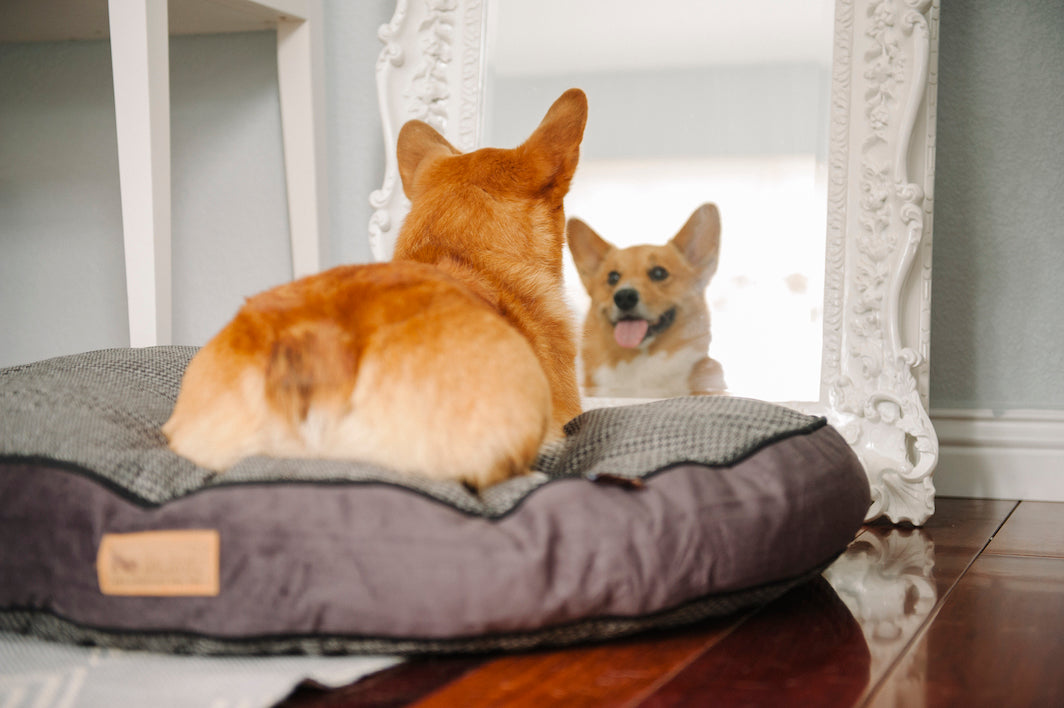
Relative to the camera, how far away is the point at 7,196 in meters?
2.02

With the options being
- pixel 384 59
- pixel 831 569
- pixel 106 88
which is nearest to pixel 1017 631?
pixel 831 569

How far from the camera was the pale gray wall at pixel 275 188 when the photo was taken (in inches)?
62.4

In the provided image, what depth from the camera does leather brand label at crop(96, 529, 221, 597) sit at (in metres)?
0.72

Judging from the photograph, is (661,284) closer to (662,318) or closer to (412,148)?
(662,318)

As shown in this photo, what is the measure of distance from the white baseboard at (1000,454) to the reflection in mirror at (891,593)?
307 mm

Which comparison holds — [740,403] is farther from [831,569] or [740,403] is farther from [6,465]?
[6,465]

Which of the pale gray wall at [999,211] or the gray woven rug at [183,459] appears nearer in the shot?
Answer: the gray woven rug at [183,459]

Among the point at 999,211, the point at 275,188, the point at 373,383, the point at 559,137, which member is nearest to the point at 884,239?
the point at 999,211

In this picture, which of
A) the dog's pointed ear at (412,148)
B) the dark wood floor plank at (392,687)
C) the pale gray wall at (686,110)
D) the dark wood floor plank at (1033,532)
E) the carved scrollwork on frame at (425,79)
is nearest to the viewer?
the dark wood floor plank at (392,687)

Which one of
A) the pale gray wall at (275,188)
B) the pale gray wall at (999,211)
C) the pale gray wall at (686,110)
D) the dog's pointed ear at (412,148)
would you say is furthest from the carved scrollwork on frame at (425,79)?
the pale gray wall at (999,211)

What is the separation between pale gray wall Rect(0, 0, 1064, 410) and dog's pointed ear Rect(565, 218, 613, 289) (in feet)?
1.65

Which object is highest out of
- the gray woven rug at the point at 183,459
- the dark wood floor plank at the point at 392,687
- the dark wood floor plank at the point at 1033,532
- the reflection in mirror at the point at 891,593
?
the gray woven rug at the point at 183,459

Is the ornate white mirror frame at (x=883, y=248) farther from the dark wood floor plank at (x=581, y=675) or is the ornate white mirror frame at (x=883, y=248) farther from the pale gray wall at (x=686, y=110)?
the dark wood floor plank at (x=581, y=675)

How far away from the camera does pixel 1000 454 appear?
1587mm
